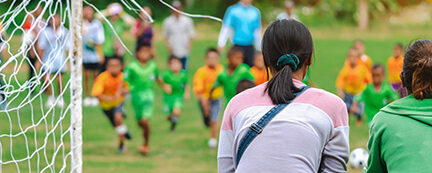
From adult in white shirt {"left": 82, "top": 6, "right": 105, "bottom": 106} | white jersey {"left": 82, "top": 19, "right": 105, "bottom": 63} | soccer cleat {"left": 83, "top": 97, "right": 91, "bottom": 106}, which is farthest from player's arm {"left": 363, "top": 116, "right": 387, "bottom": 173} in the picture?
white jersey {"left": 82, "top": 19, "right": 105, "bottom": 63}

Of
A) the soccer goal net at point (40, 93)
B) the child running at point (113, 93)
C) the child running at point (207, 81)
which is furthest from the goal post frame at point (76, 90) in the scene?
the child running at point (207, 81)

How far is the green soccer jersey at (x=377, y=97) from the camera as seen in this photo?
324 inches

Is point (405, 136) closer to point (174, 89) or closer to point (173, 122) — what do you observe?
point (174, 89)

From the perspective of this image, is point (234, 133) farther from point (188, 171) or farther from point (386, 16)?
point (386, 16)

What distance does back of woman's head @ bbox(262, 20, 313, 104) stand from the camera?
2.63 metres

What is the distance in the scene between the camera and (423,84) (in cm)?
274

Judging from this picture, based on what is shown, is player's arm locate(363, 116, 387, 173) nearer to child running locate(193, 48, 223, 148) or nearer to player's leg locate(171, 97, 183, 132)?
child running locate(193, 48, 223, 148)

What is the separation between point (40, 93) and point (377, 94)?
5.37 meters

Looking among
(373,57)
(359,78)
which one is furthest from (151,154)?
(373,57)

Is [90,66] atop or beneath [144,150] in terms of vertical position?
atop

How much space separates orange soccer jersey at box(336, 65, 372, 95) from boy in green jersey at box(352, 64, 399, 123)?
5.26 ft

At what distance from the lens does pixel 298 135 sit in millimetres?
2523

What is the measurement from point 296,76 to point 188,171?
4459 mm

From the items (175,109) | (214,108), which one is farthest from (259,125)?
(175,109)
